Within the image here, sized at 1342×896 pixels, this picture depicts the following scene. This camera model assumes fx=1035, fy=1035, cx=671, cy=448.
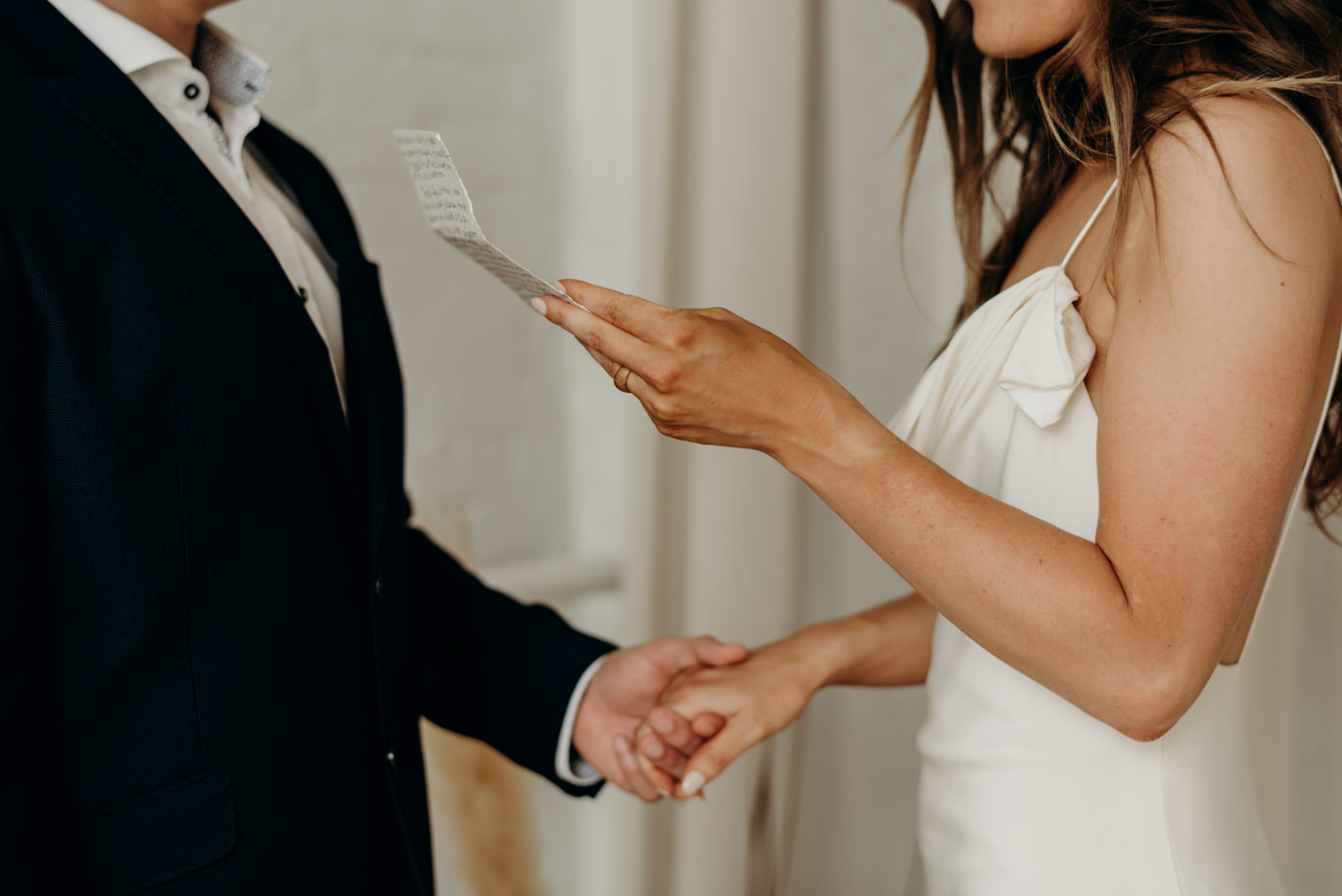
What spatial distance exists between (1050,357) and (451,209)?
44 centimetres

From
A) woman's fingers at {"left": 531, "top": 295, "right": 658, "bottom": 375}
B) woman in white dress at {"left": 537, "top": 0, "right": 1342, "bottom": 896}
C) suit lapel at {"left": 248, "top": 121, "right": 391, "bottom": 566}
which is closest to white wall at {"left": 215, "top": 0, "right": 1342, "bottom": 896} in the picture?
suit lapel at {"left": 248, "top": 121, "right": 391, "bottom": 566}

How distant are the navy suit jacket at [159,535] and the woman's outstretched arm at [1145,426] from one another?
0.26 metres

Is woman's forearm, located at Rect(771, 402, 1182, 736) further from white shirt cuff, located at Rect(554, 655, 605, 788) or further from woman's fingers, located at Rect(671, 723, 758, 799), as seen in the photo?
white shirt cuff, located at Rect(554, 655, 605, 788)

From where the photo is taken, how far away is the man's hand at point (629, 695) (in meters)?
1.08

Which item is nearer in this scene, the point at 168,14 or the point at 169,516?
the point at 169,516

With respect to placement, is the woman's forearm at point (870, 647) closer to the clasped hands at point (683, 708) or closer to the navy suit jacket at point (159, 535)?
the clasped hands at point (683, 708)

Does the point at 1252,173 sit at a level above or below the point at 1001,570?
above

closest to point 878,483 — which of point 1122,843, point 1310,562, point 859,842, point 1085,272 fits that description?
point 1085,272

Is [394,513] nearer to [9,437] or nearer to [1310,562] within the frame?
[9,437]

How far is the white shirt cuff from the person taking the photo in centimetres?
112

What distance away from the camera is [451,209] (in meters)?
0.71

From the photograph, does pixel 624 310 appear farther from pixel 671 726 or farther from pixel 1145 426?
pixel 671 726

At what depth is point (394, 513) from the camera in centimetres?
94

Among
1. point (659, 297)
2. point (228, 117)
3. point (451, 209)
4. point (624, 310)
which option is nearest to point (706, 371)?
point (624, 310)
